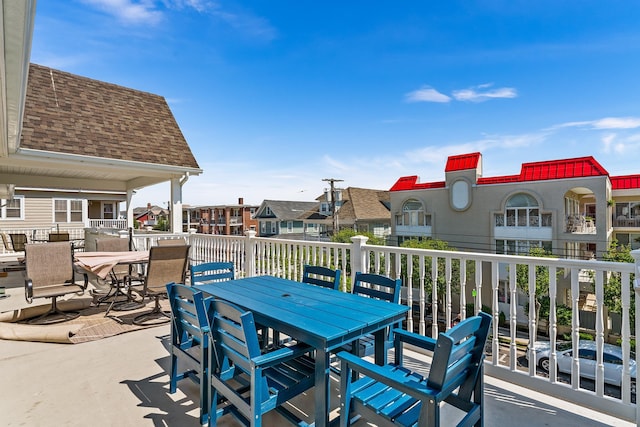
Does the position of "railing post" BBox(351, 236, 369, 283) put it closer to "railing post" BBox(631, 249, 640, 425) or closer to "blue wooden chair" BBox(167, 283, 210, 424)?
"blue wooden chair" BBox(167, 283, 210, 424)

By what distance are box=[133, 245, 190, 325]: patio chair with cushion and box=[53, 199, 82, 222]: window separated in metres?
16.3

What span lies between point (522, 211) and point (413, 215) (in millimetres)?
6814

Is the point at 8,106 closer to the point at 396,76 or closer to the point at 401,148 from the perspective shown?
the point at 396,76

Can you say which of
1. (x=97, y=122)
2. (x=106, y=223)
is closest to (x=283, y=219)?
(x=106, y=223)

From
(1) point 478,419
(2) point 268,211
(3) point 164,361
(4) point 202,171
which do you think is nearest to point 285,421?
(1) point 478,419

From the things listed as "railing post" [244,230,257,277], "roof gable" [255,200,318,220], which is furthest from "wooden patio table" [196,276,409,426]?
"roof gable" [255,200,318,220]

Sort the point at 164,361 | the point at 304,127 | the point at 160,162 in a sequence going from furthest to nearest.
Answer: the point at 304,127, the point at 160,162, the point at 164,361

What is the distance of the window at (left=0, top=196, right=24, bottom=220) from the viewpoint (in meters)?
14.8

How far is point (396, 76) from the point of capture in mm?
12320

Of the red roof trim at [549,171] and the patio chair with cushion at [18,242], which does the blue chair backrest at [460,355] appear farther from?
the red roof trim at [549,171]

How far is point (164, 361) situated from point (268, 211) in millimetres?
32381

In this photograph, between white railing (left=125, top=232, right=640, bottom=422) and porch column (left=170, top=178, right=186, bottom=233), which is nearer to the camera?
white railing (left=125, top=232, right=640, bottom=422)

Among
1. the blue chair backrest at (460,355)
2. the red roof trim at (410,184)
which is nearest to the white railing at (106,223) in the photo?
the red roof trim at (410,184)

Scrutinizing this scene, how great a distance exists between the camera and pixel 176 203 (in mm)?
7684
